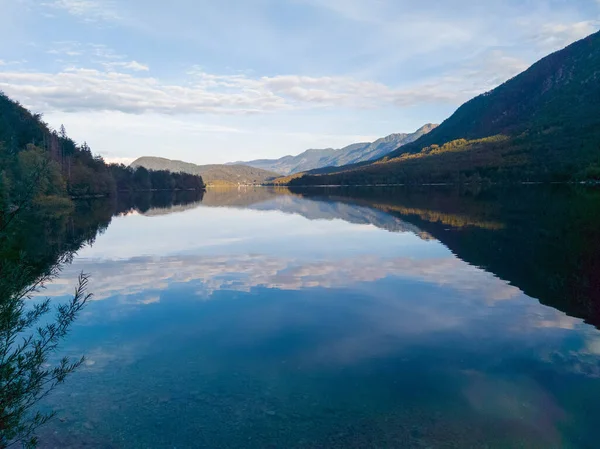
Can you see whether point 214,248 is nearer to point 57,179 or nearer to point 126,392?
point 126,392

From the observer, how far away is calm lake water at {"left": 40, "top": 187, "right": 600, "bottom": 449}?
30.8 ft

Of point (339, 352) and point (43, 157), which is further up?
point (43, 157)

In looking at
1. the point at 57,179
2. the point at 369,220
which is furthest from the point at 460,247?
the point at 57,179

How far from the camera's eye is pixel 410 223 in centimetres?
4941

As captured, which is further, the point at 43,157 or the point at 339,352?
the point at 43,157

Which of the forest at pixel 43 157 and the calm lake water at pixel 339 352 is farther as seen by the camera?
the forest at pixel 43 157

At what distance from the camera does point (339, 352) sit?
13.6m

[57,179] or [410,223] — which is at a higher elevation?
[57,179]

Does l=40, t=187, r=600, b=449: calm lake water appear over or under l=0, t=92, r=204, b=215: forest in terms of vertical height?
under

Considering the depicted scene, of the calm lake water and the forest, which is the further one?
the forest

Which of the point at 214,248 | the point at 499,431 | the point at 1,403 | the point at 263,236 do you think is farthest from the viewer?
the point at 263,236

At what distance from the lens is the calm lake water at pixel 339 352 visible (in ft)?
30.8

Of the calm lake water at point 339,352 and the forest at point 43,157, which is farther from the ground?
the forest at point 43,157

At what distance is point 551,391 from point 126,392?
1052cm
